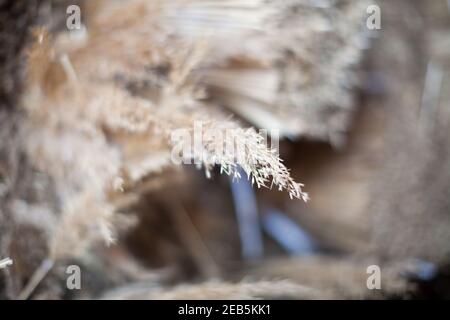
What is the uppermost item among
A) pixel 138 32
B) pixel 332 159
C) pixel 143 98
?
pixel 138 32

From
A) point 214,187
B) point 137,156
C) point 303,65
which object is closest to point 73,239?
point 137,156

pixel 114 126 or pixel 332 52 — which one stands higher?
pixel 332 52

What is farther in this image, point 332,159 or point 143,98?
point 332,159

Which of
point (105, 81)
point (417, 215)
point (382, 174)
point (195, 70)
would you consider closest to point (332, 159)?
point (382, 174)
